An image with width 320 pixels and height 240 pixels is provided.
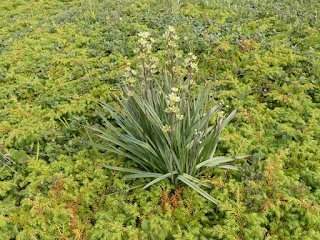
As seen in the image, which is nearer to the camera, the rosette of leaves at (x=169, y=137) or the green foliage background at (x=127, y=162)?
the green foliage background at (x=127, y=162)

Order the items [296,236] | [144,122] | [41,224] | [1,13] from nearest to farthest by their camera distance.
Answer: [296,236] → [41,224] → [144,122] → [1,13]

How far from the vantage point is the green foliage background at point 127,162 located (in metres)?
2.15

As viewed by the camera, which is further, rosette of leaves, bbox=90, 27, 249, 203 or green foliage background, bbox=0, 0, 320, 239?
rosette of leaves, bbox=90, 27, 249, 203

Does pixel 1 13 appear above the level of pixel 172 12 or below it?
above

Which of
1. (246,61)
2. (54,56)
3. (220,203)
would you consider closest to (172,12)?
(246,61)

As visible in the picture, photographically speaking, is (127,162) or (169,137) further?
(127,162)

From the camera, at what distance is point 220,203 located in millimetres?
2172

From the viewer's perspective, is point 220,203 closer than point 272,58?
Yes

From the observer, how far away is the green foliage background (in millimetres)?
2146

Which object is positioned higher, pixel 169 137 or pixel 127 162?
pixel 169 137

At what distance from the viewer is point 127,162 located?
8.88ft

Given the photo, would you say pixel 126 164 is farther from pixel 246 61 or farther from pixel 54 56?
pixel 54 56

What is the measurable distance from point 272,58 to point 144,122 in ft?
7.95

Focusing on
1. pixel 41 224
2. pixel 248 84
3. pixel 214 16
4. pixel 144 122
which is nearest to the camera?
pixel 41 224
